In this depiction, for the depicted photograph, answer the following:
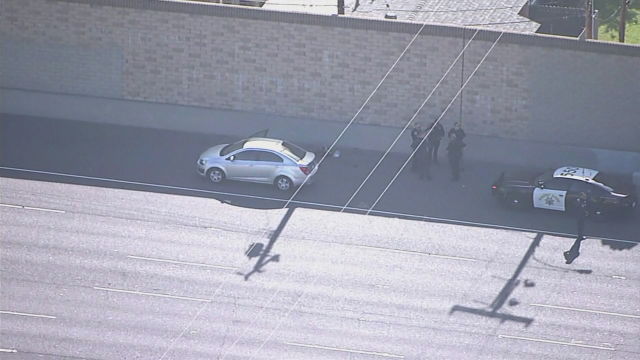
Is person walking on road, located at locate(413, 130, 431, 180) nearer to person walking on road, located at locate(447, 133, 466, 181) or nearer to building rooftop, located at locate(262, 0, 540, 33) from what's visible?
person walking on road, located at locate(447, 133, 466, 181)

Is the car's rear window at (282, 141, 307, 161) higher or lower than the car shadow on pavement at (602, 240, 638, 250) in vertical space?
higher

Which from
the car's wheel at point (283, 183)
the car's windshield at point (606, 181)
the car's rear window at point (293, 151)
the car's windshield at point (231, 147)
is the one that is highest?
the car's windshield at point (231, 147)

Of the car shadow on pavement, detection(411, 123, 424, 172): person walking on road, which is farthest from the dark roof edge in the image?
the car shadow on pavement

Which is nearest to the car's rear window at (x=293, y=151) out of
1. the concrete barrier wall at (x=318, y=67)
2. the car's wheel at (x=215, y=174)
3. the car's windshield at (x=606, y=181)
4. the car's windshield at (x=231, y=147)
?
the car's windshield at (x=231, y=147)

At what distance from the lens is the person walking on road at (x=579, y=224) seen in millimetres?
28983

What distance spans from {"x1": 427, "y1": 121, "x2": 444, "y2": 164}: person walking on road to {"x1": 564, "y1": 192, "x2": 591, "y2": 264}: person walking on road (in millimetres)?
4643

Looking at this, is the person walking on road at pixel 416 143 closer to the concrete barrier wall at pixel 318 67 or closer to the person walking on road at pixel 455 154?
the person walking on road at pixel 455 154

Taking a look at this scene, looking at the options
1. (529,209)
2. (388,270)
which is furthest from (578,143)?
(388,270)

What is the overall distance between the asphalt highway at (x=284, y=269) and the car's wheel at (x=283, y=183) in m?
0.38

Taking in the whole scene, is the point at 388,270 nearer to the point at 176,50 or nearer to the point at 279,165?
the point at 279,165

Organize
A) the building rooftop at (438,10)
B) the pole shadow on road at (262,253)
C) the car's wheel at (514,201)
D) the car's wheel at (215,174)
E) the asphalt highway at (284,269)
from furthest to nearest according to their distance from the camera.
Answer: the building rooftop at (438,10) < the car's wheel at (215,174) < the car's wheel at (514,201) < the pole shadow on road at (262,253) < the asphalt highway at (284,269)

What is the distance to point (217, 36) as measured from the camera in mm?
35969

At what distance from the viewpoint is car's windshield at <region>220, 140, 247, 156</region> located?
106 ft

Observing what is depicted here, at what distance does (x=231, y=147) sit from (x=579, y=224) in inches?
367
